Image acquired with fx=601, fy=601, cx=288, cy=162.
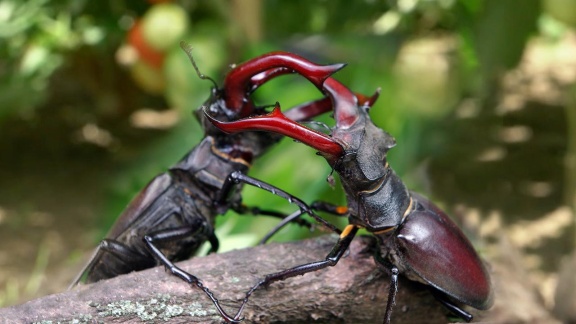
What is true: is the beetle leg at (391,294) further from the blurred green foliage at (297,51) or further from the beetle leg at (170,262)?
the blurred green foliage at (297,51)

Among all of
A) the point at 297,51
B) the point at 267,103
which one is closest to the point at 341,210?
the point at 267,103

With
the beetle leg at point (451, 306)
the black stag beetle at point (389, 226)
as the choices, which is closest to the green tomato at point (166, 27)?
the black stag beetle at point (389, 226)

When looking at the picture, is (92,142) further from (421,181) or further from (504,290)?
(504,290)

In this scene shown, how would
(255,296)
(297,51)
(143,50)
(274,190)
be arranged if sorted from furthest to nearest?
(143,50)
(297,51)
(274,190)
(255,296)

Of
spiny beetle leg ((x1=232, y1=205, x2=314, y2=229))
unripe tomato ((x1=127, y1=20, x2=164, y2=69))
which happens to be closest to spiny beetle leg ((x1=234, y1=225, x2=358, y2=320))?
spiny beetle leg ((x1=232, y1=205, x2=314, y2=229))

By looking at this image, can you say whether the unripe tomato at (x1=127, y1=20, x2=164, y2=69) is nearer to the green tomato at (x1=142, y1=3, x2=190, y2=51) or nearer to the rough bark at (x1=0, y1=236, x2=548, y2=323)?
the green tomato at (x1=142, y1=3, x2=190, y2=51)

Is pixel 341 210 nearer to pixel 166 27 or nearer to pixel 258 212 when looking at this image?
pixel 258 212
